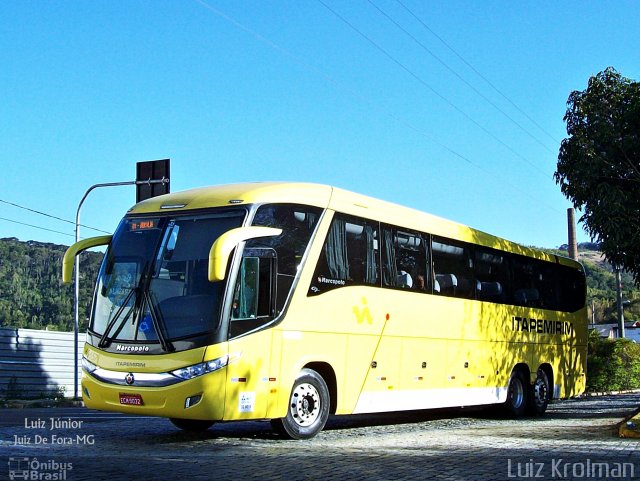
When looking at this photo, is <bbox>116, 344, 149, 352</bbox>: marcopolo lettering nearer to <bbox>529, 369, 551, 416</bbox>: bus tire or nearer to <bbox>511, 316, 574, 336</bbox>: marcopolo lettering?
<bbox>511, 316, 574, 336</bbox>: marcopolo lettering

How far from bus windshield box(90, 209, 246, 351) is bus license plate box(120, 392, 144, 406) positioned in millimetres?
747

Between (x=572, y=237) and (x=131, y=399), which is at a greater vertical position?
(x=572, y=237)

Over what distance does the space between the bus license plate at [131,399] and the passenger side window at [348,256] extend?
10.00ft

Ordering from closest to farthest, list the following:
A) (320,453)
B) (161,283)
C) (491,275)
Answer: (320,453) → (161,283) → (491,275)

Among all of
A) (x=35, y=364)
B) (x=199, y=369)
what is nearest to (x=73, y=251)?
(x=199, y=369)

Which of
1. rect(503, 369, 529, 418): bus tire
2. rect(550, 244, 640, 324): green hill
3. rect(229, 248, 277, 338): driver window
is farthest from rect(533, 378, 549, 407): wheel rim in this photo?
rect(550, 244, 640, 324): green hill

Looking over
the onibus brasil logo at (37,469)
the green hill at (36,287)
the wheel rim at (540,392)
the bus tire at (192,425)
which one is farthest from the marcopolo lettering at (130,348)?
the green hill at (36,287)

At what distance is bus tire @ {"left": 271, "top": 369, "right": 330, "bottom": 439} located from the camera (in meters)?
12.2

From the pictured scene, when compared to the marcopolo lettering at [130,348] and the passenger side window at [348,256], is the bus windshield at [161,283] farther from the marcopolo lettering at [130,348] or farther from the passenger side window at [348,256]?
the passenger side window at [348,256]

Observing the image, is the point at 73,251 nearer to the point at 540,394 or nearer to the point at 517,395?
the point at 517,395

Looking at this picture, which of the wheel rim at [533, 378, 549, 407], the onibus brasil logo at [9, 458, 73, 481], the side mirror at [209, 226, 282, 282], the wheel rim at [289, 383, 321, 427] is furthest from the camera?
the wheel rim at [533, 378, 549, 407]

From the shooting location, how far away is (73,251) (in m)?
12.8

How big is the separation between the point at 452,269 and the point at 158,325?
7598 mm

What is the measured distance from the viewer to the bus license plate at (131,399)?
36.8ft
